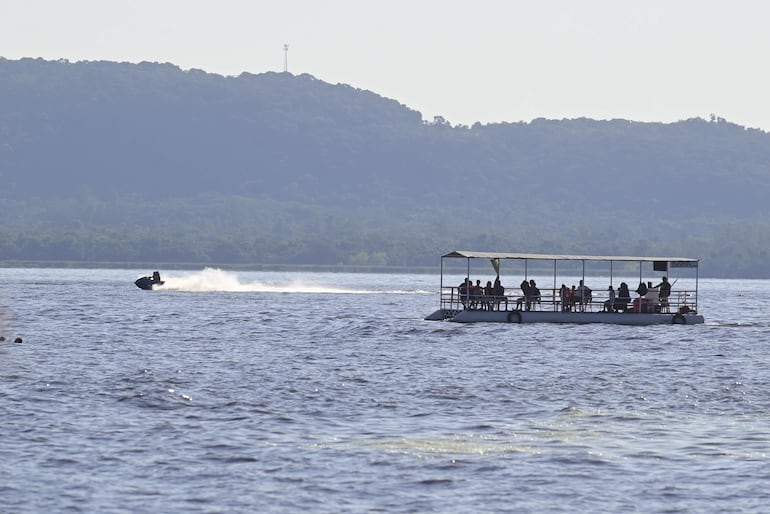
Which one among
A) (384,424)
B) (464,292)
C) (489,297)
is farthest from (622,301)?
(384,424)

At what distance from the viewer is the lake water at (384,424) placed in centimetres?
3181

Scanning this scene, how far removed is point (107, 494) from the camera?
31.4 metres

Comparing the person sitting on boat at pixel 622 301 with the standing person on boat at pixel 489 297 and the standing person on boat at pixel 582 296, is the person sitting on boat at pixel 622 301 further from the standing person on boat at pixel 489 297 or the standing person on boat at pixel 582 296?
the standing person on boat at pixel 489 297

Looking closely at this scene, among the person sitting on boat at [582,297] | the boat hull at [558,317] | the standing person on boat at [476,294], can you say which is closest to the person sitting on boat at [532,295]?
the boat hull at [558,317]

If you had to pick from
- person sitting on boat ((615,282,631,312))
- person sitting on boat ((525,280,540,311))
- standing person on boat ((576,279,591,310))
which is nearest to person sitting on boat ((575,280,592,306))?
standing person on boat ((576,279,591,310))

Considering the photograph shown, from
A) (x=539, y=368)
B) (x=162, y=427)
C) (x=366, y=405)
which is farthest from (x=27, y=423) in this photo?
(x=539, y=368)

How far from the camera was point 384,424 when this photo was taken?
41125 mm

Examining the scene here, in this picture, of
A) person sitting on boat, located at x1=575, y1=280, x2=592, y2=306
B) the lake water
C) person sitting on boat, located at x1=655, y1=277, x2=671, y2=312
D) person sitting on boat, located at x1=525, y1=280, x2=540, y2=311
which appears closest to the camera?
the lake water

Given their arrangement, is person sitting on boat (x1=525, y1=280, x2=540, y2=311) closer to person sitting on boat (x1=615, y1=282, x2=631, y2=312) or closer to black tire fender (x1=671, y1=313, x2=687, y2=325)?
person sitting on boat (x1=615, y1=282, x2=631, y2=312)

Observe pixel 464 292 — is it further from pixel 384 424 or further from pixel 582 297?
→ pixel 384 424

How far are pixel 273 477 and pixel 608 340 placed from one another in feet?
145

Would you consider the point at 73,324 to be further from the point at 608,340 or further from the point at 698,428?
the point at 698,428

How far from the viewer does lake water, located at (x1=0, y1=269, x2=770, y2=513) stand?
104 feet

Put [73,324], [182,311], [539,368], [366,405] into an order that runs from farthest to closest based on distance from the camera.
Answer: [182,311] → [73,324] → [539,368] → [366,405]
